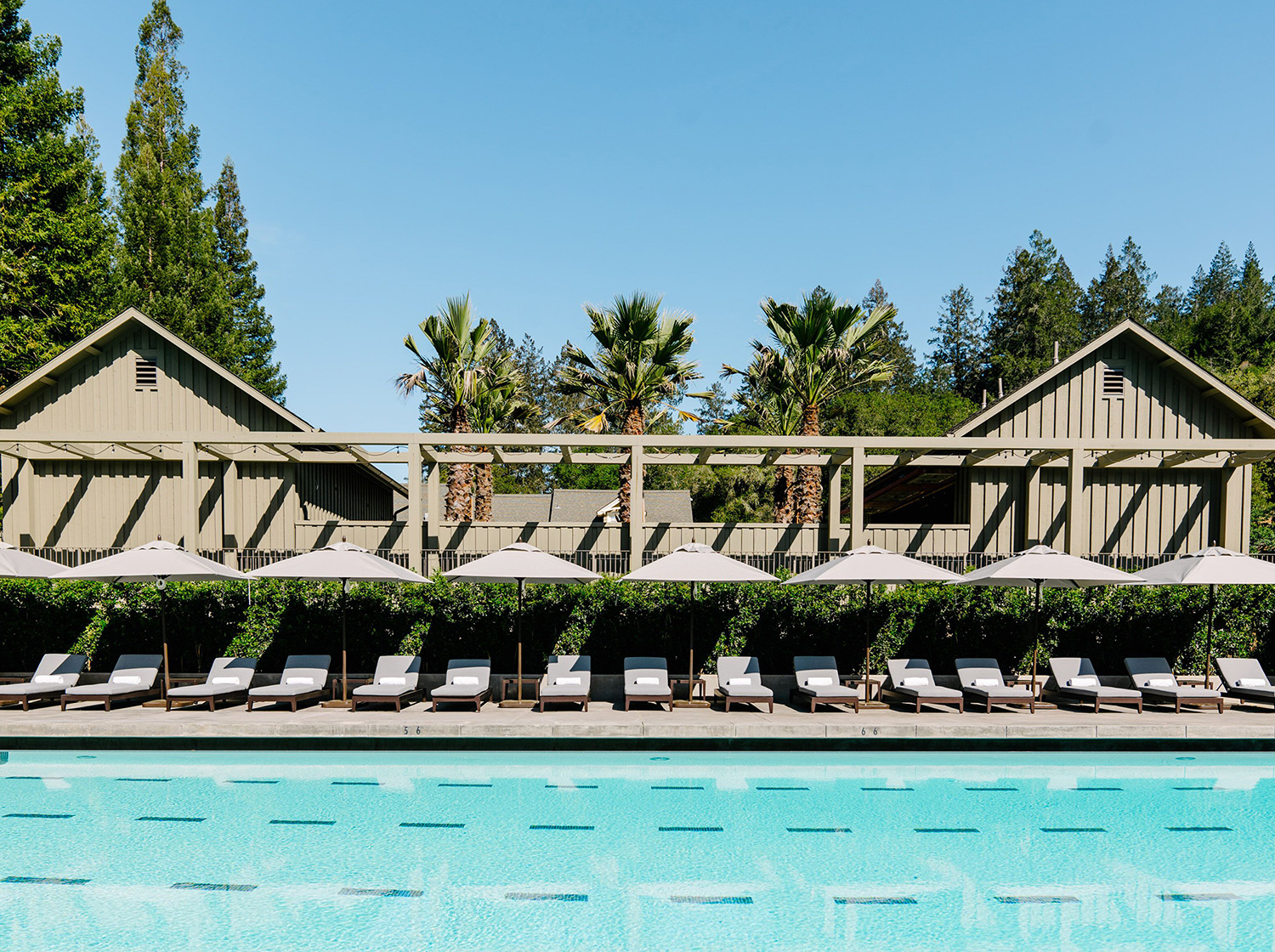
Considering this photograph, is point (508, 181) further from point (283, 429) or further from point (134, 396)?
point (134, 396)

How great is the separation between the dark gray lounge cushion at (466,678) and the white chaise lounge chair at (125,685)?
4.56 metres

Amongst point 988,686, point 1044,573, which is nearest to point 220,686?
point 988,686

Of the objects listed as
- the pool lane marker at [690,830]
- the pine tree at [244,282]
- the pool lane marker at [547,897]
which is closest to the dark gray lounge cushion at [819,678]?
the pool lane marker at [690,830]

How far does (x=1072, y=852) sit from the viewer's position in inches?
319

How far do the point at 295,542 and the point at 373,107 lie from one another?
10097mm

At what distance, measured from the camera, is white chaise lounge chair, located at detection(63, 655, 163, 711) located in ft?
41.0

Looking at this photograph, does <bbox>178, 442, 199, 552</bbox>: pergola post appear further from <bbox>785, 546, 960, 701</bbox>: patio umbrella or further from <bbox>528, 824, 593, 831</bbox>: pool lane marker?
<bbox>785, 546, 960, 701</bbox>: patio umbrella

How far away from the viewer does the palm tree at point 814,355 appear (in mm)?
22062

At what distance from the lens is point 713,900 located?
6.93 meters

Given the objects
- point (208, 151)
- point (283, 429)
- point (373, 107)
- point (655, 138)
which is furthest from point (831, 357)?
point (208, 151)

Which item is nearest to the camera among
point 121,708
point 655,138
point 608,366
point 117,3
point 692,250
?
point 121,708

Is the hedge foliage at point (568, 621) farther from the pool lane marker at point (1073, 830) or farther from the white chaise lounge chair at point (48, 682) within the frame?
the pool lane marker at point (1073, 830)

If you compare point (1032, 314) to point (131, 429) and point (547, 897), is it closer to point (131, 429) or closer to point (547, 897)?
point (131, 429)

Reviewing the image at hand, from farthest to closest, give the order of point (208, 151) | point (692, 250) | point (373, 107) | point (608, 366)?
point (208, 151) → point (692, 250) → point (608, 366) → point (373, 107)
